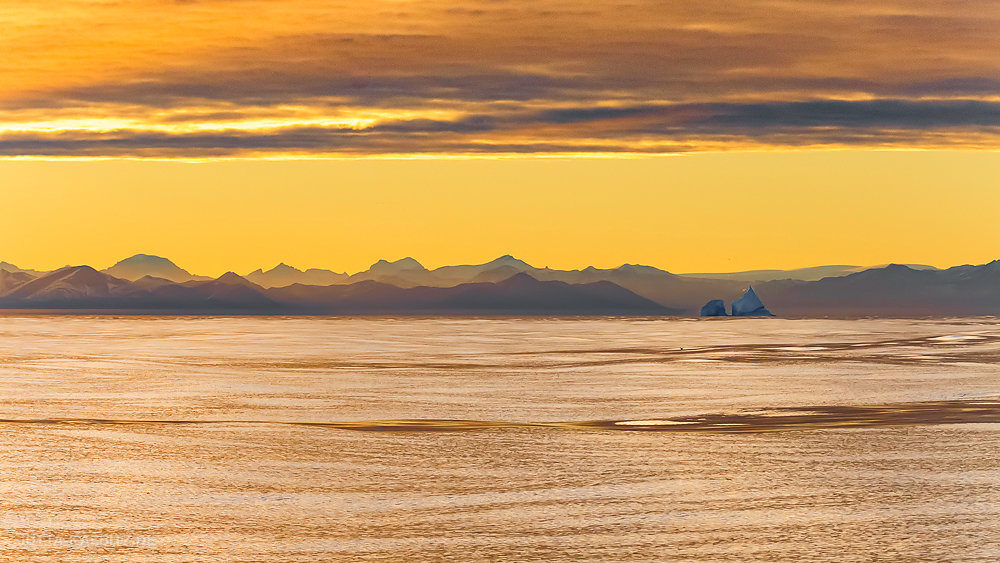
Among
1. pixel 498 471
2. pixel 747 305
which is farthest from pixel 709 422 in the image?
pixel 747 305

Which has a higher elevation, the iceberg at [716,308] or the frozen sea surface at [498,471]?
the iceberg at [716,308]

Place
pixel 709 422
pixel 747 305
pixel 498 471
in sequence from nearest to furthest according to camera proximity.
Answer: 1. pixel 498 471
2. pixel 709 422
3. pixel 747 305

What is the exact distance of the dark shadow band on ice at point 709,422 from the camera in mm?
21109

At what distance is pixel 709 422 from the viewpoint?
22.1 meters

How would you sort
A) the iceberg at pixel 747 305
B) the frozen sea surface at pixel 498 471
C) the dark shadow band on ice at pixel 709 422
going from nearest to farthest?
the frozen sea surface at pixel 498 471
the dark shadow band on ice at pixel 709 422
the iceberg at pixel 747 305

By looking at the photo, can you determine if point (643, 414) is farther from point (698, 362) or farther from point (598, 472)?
point (698, 362)

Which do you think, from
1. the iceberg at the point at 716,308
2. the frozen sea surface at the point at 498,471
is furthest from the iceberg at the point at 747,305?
the frozen sea surface at the point at 498,471

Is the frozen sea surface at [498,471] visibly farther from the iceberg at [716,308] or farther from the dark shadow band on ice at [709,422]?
the iceberg at [716,308]

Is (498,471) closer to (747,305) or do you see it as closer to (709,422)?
(709,422)

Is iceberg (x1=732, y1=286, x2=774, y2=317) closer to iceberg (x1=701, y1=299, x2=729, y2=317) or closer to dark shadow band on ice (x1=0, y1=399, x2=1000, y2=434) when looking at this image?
iceberg (x1=701, y1=299, x2=729, y2=317)

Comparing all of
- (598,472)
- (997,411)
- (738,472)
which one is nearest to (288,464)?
(598,472)

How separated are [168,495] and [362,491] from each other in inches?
90.1

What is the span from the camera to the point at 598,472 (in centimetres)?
1566

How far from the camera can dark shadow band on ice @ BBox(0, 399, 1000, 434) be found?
69.3ft
